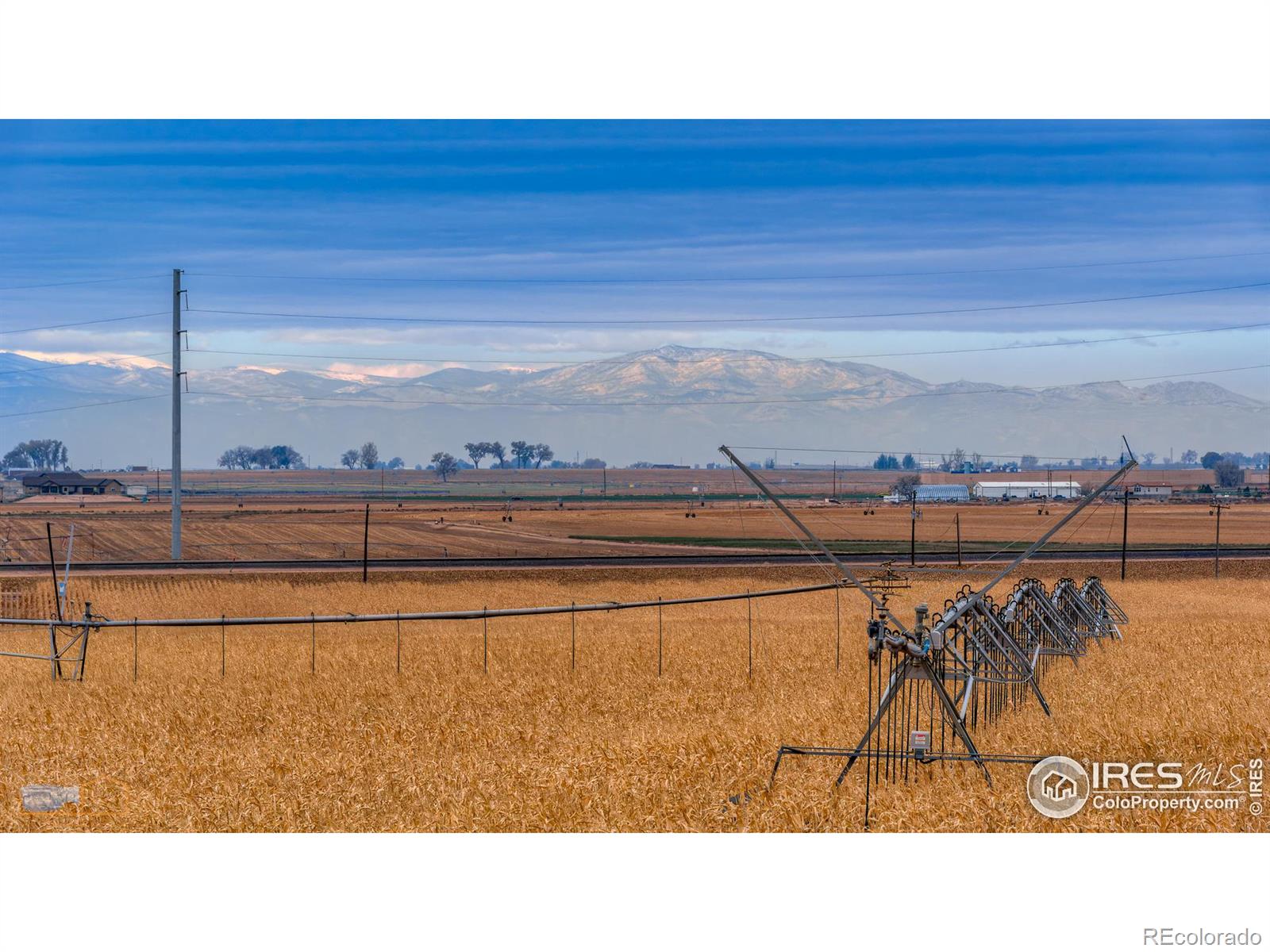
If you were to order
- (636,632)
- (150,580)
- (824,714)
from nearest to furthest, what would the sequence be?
(824,714), (636,632), (150,580)

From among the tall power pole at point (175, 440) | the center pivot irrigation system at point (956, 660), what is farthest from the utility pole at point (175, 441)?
Result: the center pivot irrigation system at point (956, 660)

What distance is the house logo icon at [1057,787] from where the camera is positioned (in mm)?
18984

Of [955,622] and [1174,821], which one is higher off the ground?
[955,622]

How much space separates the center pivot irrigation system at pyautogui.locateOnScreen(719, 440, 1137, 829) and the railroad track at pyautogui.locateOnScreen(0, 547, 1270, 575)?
138 ft

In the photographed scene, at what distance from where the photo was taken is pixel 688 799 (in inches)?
821

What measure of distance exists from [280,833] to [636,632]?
30114 mm

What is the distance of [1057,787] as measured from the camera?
19.4 m

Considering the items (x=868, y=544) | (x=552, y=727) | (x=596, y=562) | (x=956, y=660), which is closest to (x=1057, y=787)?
(x=956, y=660)

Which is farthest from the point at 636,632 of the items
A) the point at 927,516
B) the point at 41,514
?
the point at 41,514

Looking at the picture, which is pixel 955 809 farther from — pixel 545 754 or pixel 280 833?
pixel 280 833

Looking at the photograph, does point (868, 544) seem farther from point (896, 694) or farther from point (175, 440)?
point (896, 694)

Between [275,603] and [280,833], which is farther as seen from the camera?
[275,603]

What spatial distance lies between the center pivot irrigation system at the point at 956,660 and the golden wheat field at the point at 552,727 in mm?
594

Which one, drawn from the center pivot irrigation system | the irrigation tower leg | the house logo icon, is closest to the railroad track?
the center pivot irrigation system
